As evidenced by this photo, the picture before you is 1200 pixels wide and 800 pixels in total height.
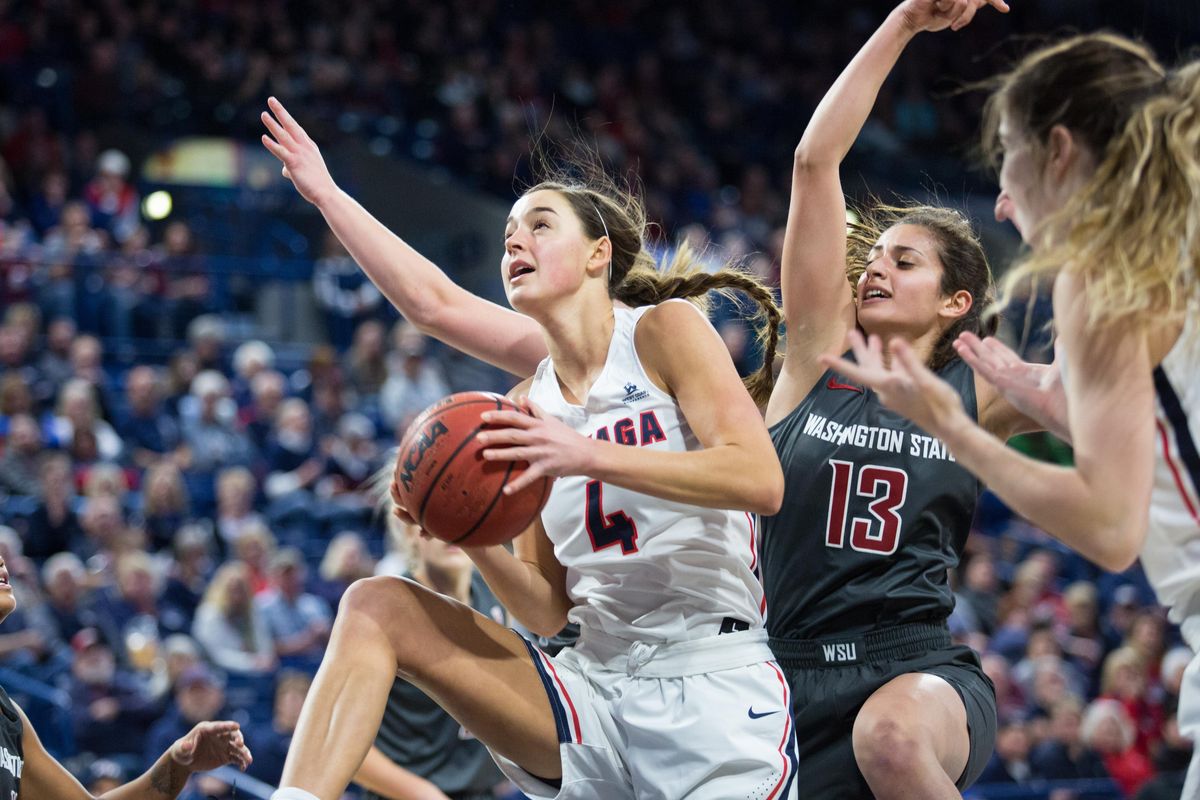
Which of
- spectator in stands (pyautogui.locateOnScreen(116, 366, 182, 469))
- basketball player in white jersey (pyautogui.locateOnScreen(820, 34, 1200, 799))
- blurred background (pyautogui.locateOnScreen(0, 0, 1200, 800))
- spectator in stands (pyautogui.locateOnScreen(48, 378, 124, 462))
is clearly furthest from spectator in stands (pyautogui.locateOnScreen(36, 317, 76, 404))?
basketball player in white jersey (pyautogui.locateOnScreen(820, 34, 1200, 799))

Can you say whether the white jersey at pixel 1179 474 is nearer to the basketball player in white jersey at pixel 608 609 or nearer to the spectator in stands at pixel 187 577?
the basketball player in white jersey at pixel 608 609

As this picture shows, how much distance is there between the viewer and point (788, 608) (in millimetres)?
3619

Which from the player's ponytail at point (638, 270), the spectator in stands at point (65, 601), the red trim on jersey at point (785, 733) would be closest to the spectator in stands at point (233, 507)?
the spectator in stands at point (65, 601)

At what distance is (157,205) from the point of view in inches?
474

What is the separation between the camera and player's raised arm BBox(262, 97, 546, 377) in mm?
3805

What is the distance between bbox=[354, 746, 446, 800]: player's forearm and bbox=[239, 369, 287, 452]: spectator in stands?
18.5 ft

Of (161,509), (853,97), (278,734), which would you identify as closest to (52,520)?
(161,509)

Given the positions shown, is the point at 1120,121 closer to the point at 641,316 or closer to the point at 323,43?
the point at 641,316

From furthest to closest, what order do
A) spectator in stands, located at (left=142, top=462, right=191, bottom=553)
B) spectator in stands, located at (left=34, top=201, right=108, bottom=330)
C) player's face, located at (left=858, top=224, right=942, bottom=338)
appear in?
1. spectator in stands, located at (left=34, top=201, right=108, bottom=330)
2. spectator in stands, located at (left=142, top=462, right=191, bottom=553)
3. player's face, located at (left=858, top=224, right=942, bottom=338)

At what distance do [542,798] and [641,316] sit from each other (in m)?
1.19

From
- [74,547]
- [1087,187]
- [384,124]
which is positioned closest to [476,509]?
[1087,187]

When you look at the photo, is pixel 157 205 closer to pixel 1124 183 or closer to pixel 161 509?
pixel 161 509

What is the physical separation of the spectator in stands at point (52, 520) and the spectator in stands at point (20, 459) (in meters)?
0.17

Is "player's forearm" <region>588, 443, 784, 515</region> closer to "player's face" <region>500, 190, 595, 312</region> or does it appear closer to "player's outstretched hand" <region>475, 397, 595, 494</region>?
"player's outstretched hand" <region>475, 397, 595, 494</region>
